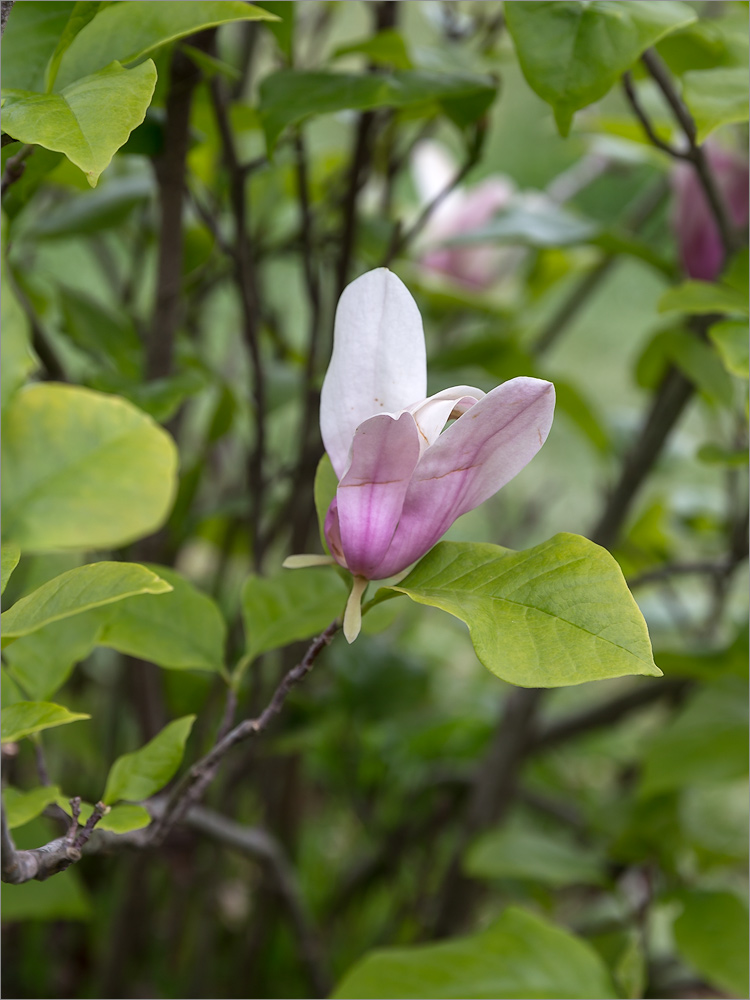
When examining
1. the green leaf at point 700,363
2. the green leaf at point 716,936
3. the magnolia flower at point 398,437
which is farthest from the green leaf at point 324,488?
the green leaf at point 716,936

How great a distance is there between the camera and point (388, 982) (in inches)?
17.0

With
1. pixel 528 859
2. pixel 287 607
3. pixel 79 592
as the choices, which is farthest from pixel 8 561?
pixel 528 859

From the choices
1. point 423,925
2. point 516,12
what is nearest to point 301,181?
point 516,12

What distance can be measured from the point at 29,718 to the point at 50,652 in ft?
0.30

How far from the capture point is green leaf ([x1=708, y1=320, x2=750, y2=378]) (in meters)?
0.29

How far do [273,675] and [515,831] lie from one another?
0.63 ft

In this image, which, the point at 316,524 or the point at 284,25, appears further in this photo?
the point at 316,524

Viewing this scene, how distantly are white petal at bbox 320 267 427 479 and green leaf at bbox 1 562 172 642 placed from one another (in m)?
0.07

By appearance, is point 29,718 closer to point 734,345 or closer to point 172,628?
point 172,628

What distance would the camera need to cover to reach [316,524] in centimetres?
63

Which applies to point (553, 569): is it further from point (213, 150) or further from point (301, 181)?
point (213, 150)

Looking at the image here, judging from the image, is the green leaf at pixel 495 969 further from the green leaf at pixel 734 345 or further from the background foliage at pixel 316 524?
the green leaf at pixel 734 345

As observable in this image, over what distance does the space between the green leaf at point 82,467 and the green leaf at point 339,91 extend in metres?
0.13

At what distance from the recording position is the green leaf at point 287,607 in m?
0.32
